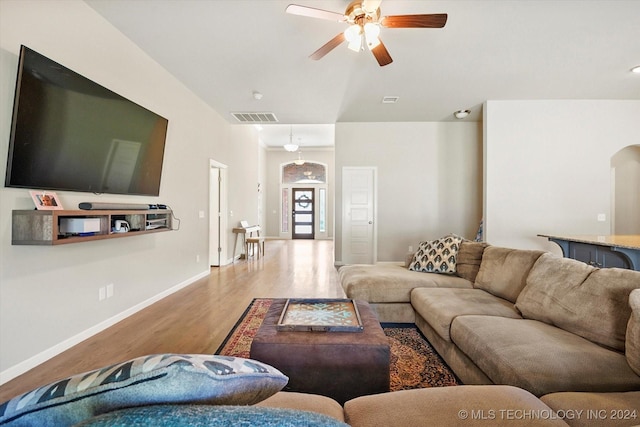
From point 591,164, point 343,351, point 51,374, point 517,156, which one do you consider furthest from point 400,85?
point 51,374

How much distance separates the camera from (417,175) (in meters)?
5.87

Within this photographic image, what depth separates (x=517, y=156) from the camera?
4.66m

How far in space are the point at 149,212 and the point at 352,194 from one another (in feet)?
12.5

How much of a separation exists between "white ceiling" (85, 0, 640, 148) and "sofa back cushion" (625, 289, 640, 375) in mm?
2493

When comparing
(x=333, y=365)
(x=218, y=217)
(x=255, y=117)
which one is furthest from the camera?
(x=218, y=217)

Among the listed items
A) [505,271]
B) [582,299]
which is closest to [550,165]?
[505,271]

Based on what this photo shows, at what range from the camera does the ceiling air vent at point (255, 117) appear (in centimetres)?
529

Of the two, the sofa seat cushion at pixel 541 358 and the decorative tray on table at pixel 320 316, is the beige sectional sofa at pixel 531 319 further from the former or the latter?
the decorative tray on table at pixel 320 316

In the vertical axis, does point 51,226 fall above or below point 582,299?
above

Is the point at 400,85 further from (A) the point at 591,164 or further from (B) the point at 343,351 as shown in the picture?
(B) the point at 343,351

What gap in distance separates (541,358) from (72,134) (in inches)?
132

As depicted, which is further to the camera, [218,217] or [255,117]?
[218,217]

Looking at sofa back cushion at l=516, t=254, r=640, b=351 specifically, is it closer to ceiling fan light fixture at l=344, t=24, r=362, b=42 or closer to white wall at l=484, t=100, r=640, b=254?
ceiling fan light fixture at l=344, t=24, r=362, b=42

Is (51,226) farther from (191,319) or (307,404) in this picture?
(307,404)
